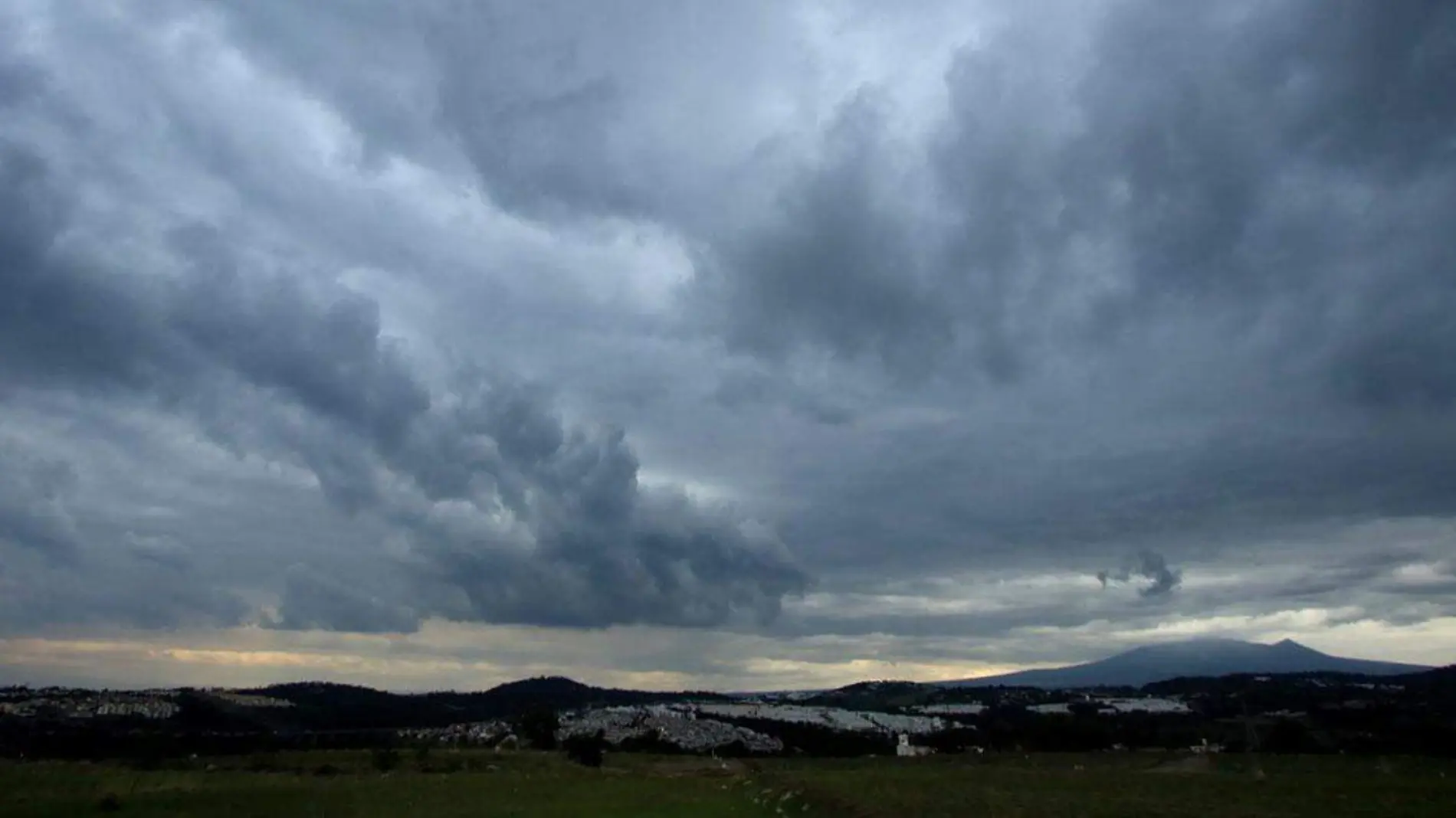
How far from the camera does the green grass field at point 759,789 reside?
47938mm

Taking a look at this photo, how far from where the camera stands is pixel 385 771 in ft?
274

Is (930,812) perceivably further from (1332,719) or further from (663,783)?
(1332,719)

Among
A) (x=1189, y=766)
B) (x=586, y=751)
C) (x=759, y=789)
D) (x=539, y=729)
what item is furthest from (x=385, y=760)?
(x=1189, y=766)

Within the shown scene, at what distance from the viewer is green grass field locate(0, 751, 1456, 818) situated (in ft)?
157

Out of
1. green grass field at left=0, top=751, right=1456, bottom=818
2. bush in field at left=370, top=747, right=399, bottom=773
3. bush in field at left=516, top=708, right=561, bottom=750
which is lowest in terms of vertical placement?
green grass field at left=0, top=751, right=1456, bottom=818


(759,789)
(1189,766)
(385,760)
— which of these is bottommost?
(759,789)

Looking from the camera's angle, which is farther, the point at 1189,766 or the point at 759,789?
the point at 1189,766

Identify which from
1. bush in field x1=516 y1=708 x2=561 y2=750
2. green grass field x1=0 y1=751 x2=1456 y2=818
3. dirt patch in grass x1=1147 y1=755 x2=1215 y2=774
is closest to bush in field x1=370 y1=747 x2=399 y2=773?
green grass field x1=0 y1=751 x2=1456 y2=818

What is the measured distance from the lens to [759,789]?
209 ft

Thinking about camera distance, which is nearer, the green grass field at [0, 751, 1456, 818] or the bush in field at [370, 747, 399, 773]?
the green grass field at [0, 751, 1456, 818]

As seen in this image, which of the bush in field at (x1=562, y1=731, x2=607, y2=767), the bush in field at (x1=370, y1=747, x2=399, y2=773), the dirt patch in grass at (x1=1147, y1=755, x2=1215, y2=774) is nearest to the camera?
the dirt patch in grass at (x1=1147, y1=755, x2=1215, y2=774)

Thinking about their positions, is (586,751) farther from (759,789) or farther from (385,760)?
(759,789)

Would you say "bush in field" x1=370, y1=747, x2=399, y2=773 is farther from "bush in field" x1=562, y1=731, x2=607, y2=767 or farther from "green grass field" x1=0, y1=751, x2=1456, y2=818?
"bush in field" x1=562, y1=731, x2=607, y2=767

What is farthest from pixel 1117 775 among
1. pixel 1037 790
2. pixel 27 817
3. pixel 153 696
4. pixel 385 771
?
pixel 153 696
